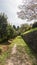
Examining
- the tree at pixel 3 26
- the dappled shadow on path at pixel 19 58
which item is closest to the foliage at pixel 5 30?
the tree at pixel 3 26

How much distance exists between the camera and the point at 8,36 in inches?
1254

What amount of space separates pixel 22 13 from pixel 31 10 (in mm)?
1713

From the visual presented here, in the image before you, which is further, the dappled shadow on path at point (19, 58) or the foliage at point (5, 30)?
the foliage at point (5, 30)

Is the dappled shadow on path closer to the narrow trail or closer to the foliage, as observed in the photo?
the narrow trail

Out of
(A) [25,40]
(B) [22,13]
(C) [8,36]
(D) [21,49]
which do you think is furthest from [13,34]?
(D) [21,49]

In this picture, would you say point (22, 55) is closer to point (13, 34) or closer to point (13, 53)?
point (13, 53)

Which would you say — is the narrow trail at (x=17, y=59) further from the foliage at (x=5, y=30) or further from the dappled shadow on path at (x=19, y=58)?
the foliage at (x=5, y=30)

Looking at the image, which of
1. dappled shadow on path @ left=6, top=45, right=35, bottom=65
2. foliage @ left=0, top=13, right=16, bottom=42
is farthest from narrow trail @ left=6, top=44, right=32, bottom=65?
foliage @ left=0, top=13, right=16, bottom=42

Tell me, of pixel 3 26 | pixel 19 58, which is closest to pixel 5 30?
pixel 3 26

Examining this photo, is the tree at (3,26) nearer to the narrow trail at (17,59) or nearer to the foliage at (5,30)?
the foliage at (5,30)

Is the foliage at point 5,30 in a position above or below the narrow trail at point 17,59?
below

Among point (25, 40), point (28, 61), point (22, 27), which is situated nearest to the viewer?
point (28, 61)

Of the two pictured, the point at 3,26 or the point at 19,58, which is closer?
the point at 19,58

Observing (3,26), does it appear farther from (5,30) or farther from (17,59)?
(17,59)
